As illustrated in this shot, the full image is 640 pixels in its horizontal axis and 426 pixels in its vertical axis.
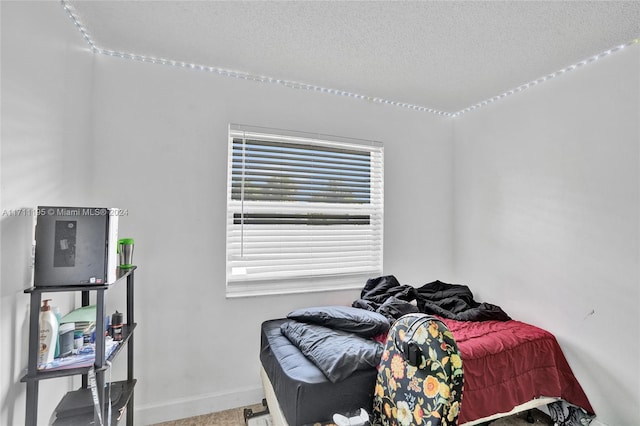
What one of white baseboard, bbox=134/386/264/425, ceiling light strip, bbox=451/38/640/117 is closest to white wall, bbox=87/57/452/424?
white baseboard, bbox=134/386/264/425

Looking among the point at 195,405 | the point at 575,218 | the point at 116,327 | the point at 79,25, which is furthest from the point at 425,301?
the point at 79,25

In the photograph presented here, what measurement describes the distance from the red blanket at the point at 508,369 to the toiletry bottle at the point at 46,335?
6.47 ft

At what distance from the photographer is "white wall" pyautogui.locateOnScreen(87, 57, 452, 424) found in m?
2.06

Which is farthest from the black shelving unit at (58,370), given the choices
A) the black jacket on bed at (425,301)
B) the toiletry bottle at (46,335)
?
the black jacket on bed at (425,301)

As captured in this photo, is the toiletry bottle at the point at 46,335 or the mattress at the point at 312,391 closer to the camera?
the toiletry bottle at the point at 46,335

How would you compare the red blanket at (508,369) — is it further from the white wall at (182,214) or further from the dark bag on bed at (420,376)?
the white wall at (182,214)

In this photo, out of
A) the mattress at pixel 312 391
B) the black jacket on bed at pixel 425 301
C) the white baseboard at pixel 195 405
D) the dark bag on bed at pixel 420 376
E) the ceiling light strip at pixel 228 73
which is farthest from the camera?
the black jacket on bed at pixel 425 301

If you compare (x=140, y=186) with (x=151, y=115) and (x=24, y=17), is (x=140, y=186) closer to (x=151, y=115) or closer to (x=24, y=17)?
(x=151, y=115)

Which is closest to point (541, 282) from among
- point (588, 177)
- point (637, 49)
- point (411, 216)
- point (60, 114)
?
point (588, 177)

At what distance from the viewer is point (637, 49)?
1.83 meters

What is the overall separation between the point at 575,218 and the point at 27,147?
124 inches

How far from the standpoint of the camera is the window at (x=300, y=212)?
A: 2.35 m

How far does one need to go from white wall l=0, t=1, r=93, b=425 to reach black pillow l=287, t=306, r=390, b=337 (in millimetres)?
1355

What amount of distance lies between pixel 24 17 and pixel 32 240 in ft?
3.02
